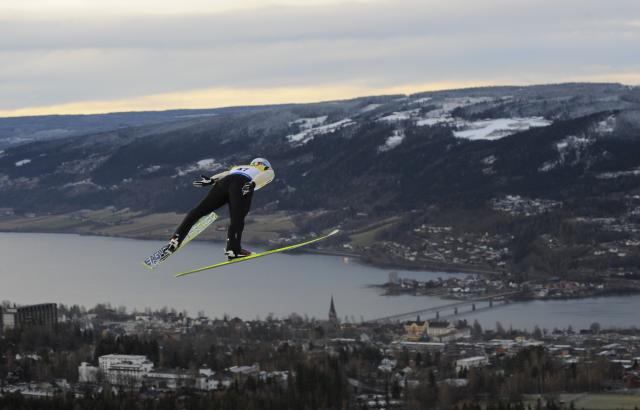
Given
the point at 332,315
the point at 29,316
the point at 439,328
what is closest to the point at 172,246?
the point at 29,316

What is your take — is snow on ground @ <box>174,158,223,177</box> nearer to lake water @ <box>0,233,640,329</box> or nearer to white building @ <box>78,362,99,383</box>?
lake water @ <box>0,233,640,329</box>

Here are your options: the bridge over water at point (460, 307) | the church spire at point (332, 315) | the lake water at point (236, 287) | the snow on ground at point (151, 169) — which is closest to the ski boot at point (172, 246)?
the church spire at point (332, 315)

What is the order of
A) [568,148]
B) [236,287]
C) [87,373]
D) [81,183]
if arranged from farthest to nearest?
[81,183]
[568,148]
[236,287]
[87,373]

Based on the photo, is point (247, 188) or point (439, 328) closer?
point (247, 188)

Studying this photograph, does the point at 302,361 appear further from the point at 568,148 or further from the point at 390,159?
the point at 390,159

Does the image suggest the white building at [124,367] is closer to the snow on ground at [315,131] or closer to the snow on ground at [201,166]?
the snow on ground at [201,166]
